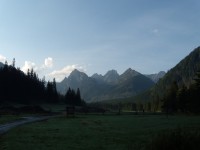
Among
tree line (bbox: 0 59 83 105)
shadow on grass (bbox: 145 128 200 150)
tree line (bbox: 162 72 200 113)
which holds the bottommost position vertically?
shadow on grass (bbox: 145 128 200 150)

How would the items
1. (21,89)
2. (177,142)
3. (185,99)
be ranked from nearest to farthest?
1. (177,142)
2. (185,99)
3. (21,89)

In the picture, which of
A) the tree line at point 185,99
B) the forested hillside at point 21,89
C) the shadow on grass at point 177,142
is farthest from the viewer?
the forested hillside at point 21,89

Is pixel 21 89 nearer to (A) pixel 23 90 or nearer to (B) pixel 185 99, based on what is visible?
(A) pixel 23 90

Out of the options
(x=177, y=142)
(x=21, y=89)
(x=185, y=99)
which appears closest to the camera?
(x=177, y=142)

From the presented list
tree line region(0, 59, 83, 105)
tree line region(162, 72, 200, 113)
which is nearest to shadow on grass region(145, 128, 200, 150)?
tree line region(162, 72, 200, 113)

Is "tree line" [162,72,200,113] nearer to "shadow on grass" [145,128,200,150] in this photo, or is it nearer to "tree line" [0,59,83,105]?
"tree line" [0,59,83,105]

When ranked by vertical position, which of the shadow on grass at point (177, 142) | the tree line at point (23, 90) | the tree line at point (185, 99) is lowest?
the shadow on grass at point (177, 142)

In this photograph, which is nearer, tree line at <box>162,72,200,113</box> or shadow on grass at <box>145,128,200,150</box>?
shadow on grass at <box>145,128,200,150</box>

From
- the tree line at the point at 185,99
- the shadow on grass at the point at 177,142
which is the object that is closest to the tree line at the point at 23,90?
the tree line at the point at 185,99

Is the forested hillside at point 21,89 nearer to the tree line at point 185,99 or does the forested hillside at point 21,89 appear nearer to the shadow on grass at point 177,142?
the tree line at point 185,99

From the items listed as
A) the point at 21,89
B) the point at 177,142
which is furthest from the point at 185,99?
the point at 177,142

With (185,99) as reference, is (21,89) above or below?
above

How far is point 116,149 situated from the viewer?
74.6ft

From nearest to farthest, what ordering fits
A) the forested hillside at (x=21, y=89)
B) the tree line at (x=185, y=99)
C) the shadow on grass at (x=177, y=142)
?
the shadow on grass at (x=177, y=142) → the tree line at (x=185, y=99) → the forested hillside at (x=21, y=89)
